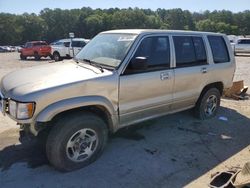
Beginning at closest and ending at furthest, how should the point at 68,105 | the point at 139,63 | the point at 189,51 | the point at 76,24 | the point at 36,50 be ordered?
the point at 68,105 → the point at 139,63 → the point at 189,51 → the point at 36,50 → the point at 76,24

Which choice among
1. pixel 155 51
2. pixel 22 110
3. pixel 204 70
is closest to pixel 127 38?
pixel 155 51

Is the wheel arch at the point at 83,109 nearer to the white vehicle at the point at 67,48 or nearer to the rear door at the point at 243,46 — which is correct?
the white vehicle at the point at 67,48

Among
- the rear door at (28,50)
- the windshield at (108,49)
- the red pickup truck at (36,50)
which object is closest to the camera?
the windshield at (108,49)

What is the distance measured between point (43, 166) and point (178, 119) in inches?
127

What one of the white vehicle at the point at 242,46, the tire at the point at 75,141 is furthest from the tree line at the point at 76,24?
the tire at the point at 75,141

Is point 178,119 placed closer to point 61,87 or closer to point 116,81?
point 116,81

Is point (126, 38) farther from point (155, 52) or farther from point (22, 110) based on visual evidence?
point (22, 110)

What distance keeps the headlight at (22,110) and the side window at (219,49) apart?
394cm

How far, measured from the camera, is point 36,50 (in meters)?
27.2

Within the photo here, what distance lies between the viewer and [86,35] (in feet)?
300

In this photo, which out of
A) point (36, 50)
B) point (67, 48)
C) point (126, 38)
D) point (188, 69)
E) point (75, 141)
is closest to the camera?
point (75, 141)

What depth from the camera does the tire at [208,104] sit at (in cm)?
652

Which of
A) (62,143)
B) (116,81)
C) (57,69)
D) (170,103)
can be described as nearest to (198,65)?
(170,103)

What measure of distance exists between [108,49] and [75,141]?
1.63 metres
